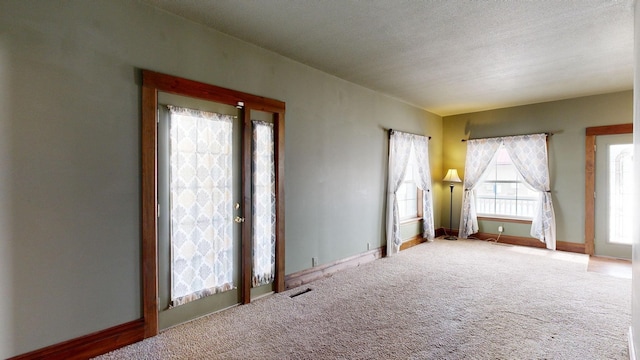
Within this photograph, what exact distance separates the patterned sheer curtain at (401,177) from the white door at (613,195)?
2.78 meters

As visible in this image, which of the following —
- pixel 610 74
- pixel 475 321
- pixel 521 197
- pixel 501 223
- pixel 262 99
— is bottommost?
pixel 475 321

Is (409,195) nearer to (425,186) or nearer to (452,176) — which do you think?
(425,186)

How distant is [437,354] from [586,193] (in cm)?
500

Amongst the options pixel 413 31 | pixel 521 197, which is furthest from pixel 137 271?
pixel 521 197

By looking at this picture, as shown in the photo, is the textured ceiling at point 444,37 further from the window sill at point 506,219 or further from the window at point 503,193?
the window sill at point 506,219

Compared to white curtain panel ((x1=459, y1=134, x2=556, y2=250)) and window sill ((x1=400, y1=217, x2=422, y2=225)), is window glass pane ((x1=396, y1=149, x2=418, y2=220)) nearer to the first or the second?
window sill ((x1=400, y1=217, x2=422, y2=225))

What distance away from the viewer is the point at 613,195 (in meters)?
5.09

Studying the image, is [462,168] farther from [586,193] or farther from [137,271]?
Answer: [137,271]

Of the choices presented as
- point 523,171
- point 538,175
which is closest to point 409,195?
point 523,171

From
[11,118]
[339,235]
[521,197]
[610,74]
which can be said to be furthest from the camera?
[521,197]

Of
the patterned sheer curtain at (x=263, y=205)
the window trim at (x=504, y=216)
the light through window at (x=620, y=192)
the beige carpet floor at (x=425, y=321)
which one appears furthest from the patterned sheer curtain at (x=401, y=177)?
the light through window at (x=620, y=192)

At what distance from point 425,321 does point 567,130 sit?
16.4 feet

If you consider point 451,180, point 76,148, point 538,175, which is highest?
point 76,148

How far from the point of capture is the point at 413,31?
2.96 metres
